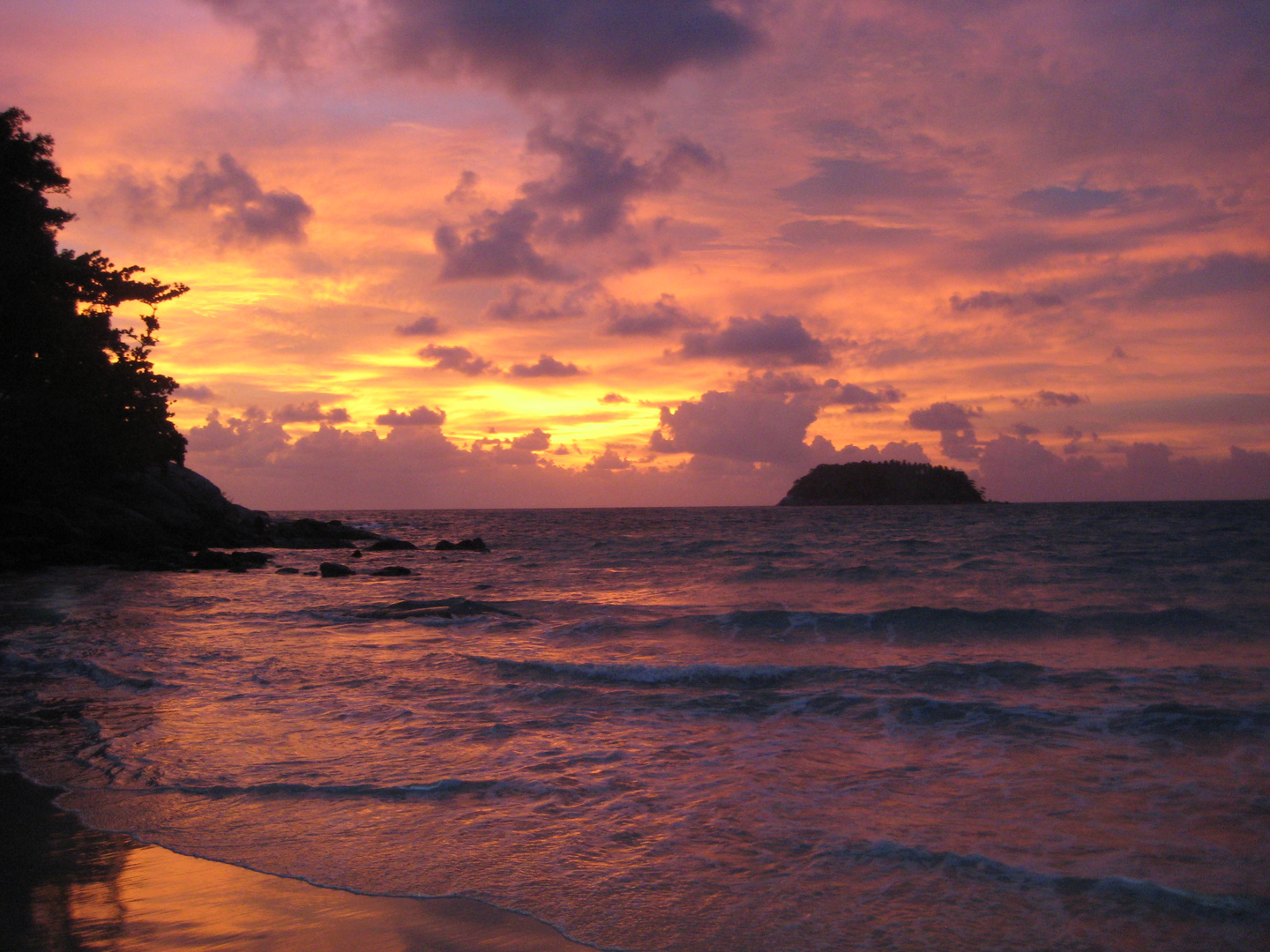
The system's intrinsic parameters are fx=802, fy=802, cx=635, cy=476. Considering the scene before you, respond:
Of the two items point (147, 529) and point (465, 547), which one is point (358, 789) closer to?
point (147, 529)

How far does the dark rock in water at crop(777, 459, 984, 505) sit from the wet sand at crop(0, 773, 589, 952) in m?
174

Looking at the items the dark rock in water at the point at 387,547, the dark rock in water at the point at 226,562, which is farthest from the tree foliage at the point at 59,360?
the dark rock in water at the point at 387,547

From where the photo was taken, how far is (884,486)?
17400 centimetres

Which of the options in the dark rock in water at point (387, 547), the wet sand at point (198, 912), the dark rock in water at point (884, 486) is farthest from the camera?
the dark rock in water at point (884, 486)

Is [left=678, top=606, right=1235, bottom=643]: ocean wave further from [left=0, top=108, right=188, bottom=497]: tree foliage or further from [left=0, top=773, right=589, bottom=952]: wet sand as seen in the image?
[left=0, top=108, right=188, bottom=497]: tree foliage

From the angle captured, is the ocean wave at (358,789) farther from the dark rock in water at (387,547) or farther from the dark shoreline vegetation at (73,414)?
the dark rock in water at (387,547)

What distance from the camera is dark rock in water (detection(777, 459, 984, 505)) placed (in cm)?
16988

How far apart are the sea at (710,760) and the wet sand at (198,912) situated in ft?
0.75

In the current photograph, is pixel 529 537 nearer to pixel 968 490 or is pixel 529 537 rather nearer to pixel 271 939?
pixel 271 939

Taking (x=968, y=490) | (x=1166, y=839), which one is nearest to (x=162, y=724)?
(x=1166, y=839)

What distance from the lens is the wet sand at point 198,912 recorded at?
4.69 meters

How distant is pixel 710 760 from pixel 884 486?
173729 millimetres

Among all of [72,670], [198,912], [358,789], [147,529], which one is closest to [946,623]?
[358,789]

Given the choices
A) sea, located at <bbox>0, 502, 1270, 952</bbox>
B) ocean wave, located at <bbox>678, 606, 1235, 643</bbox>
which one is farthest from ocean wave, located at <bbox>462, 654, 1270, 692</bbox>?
ocean wave, located at <bbox>678, 606, 1235, 643</bbox>
